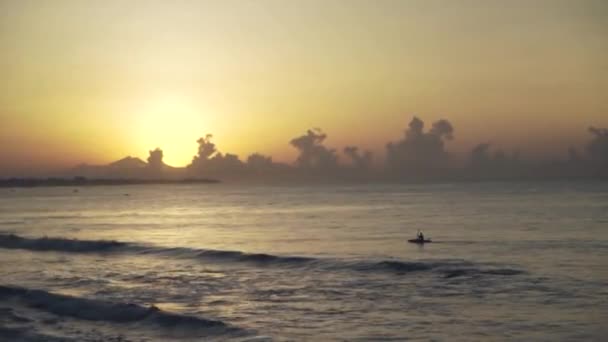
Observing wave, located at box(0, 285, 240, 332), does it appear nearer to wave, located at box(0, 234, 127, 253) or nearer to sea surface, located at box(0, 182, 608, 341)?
sea surface, located at box(0, 182, 608, 341)

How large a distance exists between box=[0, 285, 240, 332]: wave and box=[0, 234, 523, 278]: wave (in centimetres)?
1257

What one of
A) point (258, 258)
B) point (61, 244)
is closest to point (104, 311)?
point (258, 258)

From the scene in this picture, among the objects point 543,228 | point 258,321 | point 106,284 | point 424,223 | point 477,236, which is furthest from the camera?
point 424,223

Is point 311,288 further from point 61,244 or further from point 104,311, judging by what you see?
point 61,244

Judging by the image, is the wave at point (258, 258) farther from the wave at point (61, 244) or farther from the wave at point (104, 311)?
the wave at point (104, 311)

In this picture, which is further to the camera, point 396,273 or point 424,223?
point 424,223

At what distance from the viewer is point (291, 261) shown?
118ft

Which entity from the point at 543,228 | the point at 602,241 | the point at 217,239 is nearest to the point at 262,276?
the point at 217,239

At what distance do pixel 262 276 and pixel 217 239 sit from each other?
2121 centimetres

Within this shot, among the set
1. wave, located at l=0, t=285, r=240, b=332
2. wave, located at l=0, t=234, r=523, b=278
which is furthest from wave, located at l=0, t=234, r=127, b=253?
wave, located at l=0, t=285, r=240, b=332

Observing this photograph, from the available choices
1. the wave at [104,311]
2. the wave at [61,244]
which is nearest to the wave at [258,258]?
the wave at [61,244]

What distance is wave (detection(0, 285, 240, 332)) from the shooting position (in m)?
20.5

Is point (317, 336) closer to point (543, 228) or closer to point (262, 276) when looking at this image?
point (262, 276)

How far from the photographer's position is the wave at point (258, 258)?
31.2m
